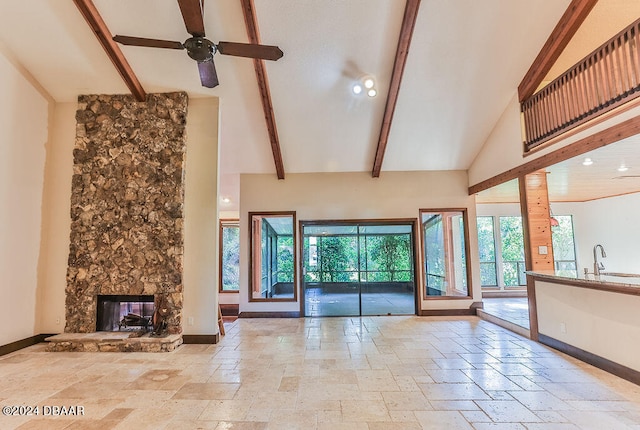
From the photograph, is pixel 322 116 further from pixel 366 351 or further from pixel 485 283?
pixel 485 283

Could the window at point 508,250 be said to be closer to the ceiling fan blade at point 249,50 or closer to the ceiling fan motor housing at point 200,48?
the ceiling fan blade at point 249,50

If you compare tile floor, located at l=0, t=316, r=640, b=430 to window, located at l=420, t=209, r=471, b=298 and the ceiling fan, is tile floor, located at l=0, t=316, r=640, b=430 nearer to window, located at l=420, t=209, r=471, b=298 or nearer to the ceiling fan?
window, located at l=420, t=209, r=471, b=298

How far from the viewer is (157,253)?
5.25 m

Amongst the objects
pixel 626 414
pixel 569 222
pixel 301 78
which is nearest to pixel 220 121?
pixel 301 78

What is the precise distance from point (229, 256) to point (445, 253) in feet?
19.7

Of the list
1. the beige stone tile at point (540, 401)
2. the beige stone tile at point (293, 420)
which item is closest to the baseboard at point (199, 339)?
the beige stone tile at point (293, 420)

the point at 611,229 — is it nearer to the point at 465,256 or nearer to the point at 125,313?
the point at 465,256

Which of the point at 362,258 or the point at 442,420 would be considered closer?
the point at 442,420

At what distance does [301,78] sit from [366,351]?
4403 millimetres

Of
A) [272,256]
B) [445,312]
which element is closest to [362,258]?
[445,312]

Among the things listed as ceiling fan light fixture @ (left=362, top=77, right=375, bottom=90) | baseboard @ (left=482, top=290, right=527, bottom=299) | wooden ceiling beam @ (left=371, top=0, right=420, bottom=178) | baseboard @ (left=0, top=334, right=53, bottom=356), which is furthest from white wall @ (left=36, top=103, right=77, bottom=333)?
baseboard @ (left=482, top=290, right=527, bottom=299)

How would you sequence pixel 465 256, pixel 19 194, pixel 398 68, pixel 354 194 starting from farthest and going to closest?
pixel 354 194
pixel 465 256
pixel 19 194
pixel 398 68

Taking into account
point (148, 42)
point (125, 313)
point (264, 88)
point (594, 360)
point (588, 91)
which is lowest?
point (594, 360)

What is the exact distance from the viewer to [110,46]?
14.7ft
